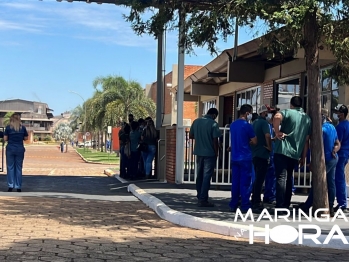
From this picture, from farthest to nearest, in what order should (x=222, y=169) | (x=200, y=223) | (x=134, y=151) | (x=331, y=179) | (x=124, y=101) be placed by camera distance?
(x=124, y=101) → (x=134, y=151) → (x=222, y=169) → (x=331, y=179) → (x=200, y=223)

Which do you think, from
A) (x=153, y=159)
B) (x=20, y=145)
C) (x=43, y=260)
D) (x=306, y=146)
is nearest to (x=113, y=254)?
(x=43, y=260)

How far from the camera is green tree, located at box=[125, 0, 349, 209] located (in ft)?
26.7

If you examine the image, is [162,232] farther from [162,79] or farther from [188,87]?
[188,87]

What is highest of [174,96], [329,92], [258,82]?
[174,96]

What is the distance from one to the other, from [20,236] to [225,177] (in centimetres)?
671

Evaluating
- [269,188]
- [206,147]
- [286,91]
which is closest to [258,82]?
[286,91]

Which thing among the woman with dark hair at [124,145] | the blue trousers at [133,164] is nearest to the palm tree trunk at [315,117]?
the woman with dark hair at [124,145]

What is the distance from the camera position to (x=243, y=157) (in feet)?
29.2

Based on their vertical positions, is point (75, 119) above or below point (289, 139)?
above

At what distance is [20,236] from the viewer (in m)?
7.16

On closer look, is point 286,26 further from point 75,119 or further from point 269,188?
point 75,119

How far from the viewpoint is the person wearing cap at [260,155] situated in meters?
9.35

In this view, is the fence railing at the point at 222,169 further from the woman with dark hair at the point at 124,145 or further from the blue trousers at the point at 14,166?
the blue trousers at the point at 14,166

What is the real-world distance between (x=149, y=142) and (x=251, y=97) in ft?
20.0
